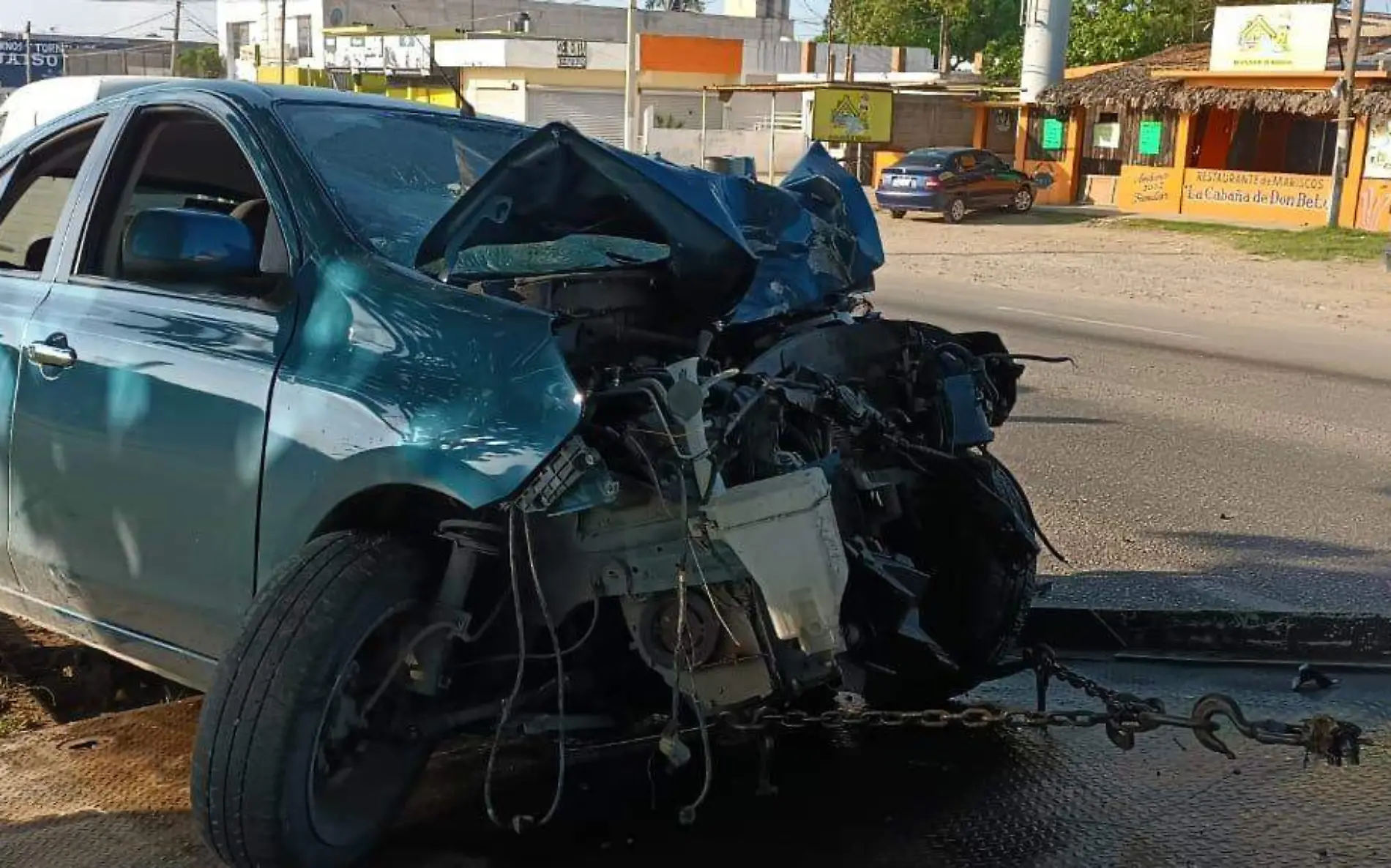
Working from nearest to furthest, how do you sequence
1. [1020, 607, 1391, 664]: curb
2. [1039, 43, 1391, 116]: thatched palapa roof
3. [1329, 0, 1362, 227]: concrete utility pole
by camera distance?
[1020, 607, 1391, 664]: curb, [1329, 0, 1362, 227]: concrete utility pole, [1039, 43, 1391, 116]: thatched palapa roof

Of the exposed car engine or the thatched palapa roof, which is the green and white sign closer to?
the thatched palapa roof

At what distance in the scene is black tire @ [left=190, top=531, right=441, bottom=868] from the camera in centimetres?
303

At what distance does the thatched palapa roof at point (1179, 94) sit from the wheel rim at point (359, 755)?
3154 cm

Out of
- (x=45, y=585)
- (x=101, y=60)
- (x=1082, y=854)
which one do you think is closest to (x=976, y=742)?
(x=1082, y=854)

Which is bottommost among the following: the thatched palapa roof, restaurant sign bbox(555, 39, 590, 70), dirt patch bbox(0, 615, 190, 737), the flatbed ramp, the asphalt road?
dirt patch bbox(0, 615, 190, 737)

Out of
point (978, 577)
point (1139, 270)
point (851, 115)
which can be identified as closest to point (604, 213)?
point (978, 577)

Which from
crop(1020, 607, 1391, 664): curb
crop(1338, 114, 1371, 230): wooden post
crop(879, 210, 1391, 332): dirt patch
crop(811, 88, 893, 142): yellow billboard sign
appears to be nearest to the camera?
crop(1020, 607, 1391, 664): curb

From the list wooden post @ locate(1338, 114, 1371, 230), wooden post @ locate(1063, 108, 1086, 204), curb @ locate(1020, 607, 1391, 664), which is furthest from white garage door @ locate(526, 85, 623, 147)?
curb @ locate(1020, 607, 1391, 664)

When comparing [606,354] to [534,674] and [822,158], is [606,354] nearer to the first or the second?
[534,674]

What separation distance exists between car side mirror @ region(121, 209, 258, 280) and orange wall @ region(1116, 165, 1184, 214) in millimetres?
35083

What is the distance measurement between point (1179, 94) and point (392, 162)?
1351 inches

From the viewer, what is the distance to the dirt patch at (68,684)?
16.0ft

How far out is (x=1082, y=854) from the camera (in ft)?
12.2

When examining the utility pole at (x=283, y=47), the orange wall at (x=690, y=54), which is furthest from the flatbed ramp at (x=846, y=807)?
the utility pole at (x=283, y=47)
